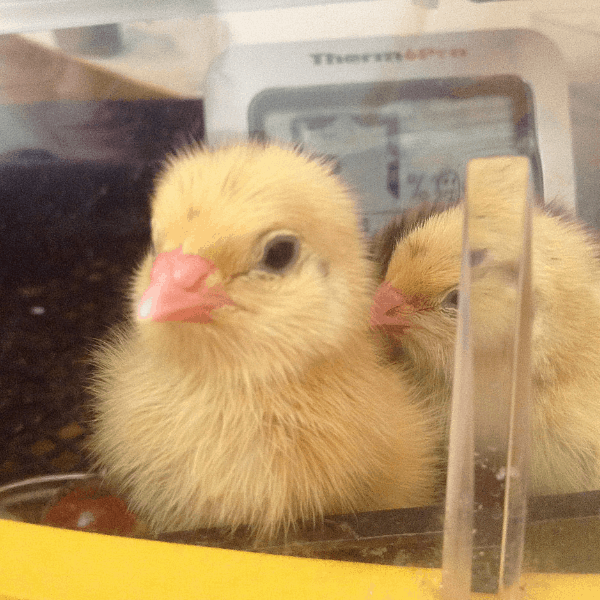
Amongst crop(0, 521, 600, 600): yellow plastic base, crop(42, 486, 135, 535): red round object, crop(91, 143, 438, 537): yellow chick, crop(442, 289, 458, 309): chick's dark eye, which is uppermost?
crop(442, 289, 458, 309): chick's dark eye

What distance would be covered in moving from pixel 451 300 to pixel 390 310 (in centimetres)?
6

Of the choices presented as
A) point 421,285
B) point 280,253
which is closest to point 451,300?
point 421,285

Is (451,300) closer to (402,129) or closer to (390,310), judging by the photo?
(390,310)

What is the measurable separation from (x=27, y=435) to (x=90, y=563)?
25cm

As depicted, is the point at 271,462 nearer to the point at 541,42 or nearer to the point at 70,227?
the point at 70,227

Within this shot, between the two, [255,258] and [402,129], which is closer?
[255,258]

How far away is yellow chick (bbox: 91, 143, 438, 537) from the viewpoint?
0.48 metres

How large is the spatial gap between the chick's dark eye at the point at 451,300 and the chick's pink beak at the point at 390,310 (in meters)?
0.03

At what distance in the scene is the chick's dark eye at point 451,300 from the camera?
582 mm

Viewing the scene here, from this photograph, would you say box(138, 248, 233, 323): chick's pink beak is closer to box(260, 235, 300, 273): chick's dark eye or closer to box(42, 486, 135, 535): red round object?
box(260, 235, 300, 273): chick's dark eye

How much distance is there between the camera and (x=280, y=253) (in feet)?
1.60

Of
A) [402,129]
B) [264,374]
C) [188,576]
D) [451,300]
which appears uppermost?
[402,129]

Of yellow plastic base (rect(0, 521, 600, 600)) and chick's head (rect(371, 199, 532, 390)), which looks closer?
yellow plastic base (rect(0, 521, 600, 600))

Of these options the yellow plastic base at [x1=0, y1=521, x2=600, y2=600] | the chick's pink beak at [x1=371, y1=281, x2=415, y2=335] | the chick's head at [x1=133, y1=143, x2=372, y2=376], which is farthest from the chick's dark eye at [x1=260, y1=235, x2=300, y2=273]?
the yellow plastic base at [x1=0, y1=521, x2=600, y2=600]
